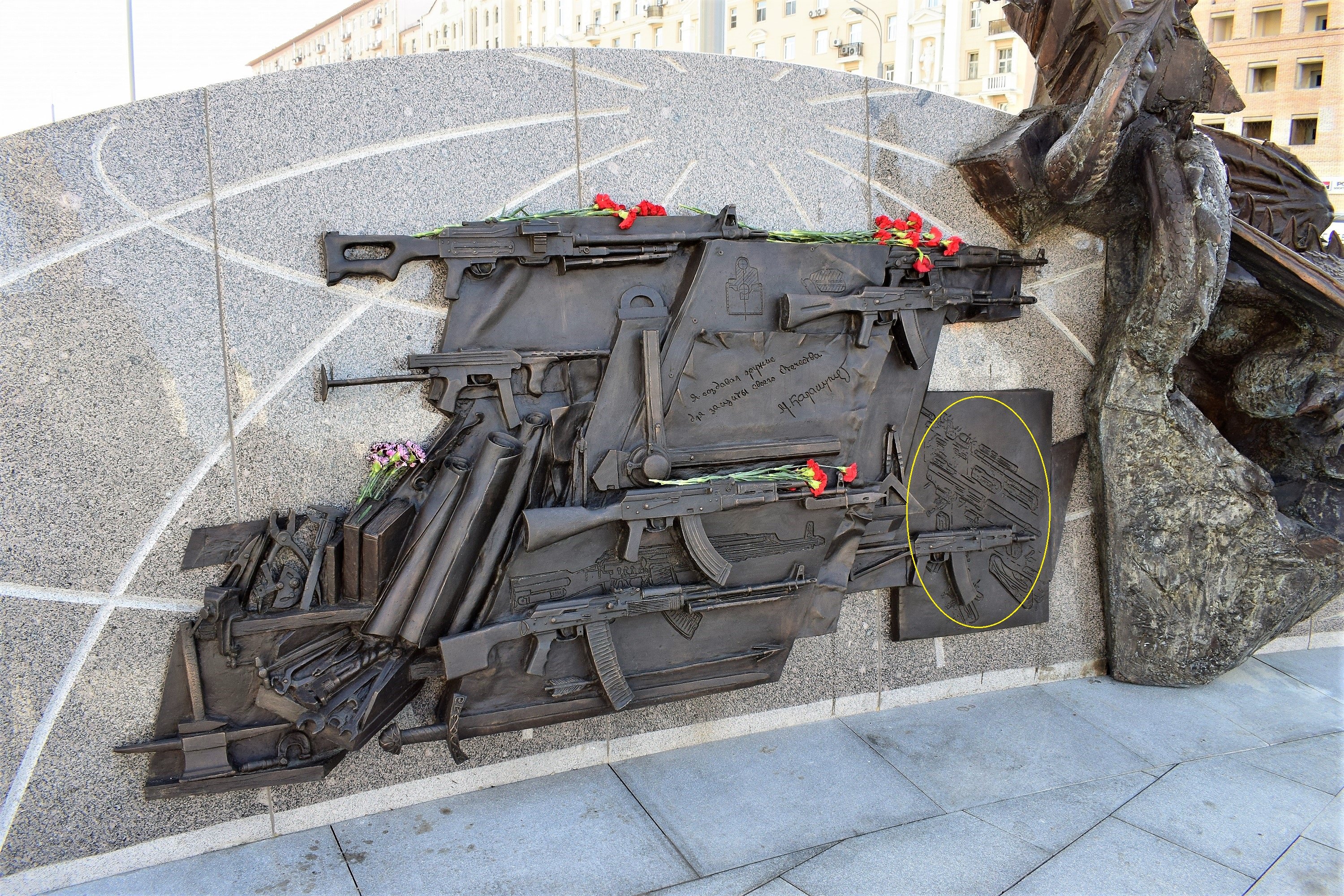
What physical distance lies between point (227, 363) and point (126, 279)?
543 millimetres

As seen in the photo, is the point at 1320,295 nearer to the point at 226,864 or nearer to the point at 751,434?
the point at 751,434

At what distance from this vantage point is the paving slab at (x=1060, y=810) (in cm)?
449

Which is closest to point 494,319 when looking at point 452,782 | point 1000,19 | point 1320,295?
point 452,782

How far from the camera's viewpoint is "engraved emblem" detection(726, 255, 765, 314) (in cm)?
461

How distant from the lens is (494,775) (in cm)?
474

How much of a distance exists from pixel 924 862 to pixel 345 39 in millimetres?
46885

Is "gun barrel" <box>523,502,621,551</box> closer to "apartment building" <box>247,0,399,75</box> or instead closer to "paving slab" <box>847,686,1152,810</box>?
"paving slab" <box>847,686,1152,810</box>

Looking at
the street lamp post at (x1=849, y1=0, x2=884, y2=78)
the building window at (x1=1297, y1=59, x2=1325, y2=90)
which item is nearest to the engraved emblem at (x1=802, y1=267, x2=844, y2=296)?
the street lamp post at (x1=849, y1=0, x2=884, y2=78)

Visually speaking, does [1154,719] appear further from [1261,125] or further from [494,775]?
[1261,125]

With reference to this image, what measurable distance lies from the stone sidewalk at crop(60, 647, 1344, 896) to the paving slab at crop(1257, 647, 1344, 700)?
791 mm

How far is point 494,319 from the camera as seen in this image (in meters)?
4.30

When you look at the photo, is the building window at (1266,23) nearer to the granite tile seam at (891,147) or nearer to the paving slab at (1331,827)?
the granite tile seam at (891,147)

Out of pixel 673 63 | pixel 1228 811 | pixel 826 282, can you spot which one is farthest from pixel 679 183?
pixel 1228 811

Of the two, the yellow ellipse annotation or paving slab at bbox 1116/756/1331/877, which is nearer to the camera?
paving slab at bbox 1116/756/1331/877
